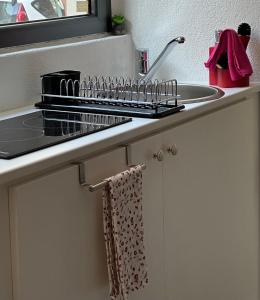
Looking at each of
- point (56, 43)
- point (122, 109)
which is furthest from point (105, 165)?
point (56, 43)

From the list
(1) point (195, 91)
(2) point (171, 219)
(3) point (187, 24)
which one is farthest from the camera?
(3) point (187, 24)

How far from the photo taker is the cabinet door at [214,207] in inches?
88.6

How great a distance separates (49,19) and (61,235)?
1.16 m

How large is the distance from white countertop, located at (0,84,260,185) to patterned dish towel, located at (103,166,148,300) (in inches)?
3.8

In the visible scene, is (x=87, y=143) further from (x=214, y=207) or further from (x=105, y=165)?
(x=214, y=207)

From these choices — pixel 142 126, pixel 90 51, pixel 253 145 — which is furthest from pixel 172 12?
pixel 142 126

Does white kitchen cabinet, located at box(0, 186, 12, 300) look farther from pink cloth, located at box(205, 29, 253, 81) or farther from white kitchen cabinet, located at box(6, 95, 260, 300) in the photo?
pink cloth, located at box(205, 29, 253, 81)

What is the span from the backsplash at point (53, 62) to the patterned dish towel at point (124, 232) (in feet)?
1.97

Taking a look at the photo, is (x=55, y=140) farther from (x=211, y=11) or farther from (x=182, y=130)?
(x=211, y=11)

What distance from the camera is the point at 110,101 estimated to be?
87.9 inches

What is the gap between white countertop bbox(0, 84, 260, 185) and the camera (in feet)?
5.24

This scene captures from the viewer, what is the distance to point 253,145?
2748 millimetres

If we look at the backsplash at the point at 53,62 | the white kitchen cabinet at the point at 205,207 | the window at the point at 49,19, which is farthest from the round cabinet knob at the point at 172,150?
the window at the point at 49,19

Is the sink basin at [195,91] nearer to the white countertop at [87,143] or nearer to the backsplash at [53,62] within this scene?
the white countertop at [87,143]
